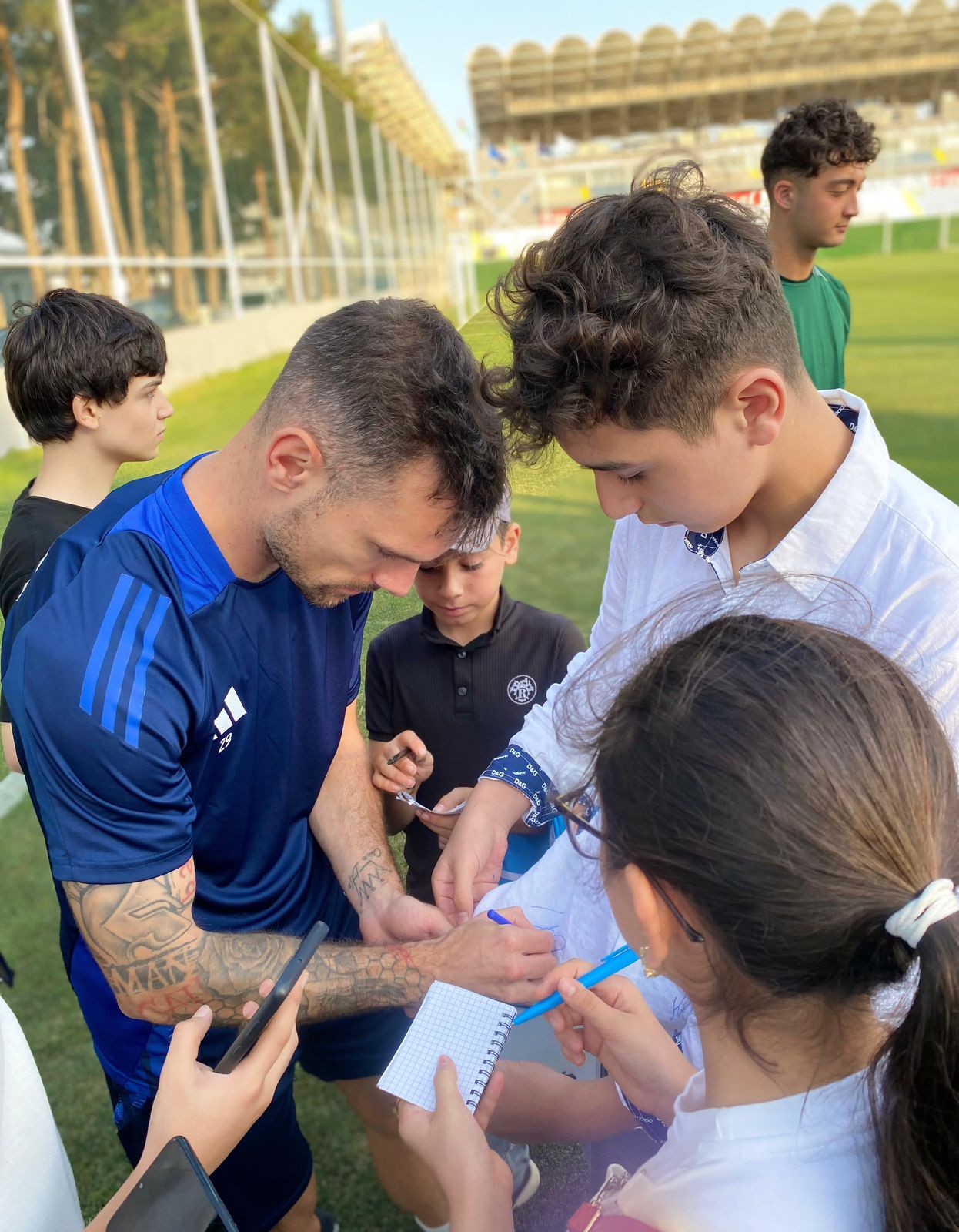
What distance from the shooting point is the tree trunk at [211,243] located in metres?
12.9

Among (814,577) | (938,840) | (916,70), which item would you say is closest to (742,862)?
(938,840)

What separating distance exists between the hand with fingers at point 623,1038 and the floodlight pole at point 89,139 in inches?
381

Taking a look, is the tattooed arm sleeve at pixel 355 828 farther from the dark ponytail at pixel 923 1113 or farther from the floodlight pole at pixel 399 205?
the floodlight pole at pixel 399 205

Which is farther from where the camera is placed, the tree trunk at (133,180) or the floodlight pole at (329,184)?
→ the floodlight pole at (329,184)

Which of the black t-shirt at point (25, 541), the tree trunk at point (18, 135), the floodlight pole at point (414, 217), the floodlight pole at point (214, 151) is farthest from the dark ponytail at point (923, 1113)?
the floodlight pole at point (414, 217)

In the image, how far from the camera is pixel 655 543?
1753mm

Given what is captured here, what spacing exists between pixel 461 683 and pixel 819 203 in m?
2.87

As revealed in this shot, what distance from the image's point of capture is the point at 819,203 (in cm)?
386

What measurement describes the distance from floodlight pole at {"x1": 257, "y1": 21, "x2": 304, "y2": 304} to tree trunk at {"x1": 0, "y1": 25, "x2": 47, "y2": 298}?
300 inches

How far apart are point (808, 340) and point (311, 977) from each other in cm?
314

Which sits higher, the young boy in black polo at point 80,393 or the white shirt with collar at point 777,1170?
the young boy in black polo at point 80,393

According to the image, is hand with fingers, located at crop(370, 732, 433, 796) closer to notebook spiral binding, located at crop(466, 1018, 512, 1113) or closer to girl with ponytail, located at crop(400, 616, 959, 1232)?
notebook spiral binding, located at crop(466, 1018, 512, 1113)

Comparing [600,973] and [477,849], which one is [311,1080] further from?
[600,973]

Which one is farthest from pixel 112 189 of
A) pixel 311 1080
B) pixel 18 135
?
pixel 311 1080
